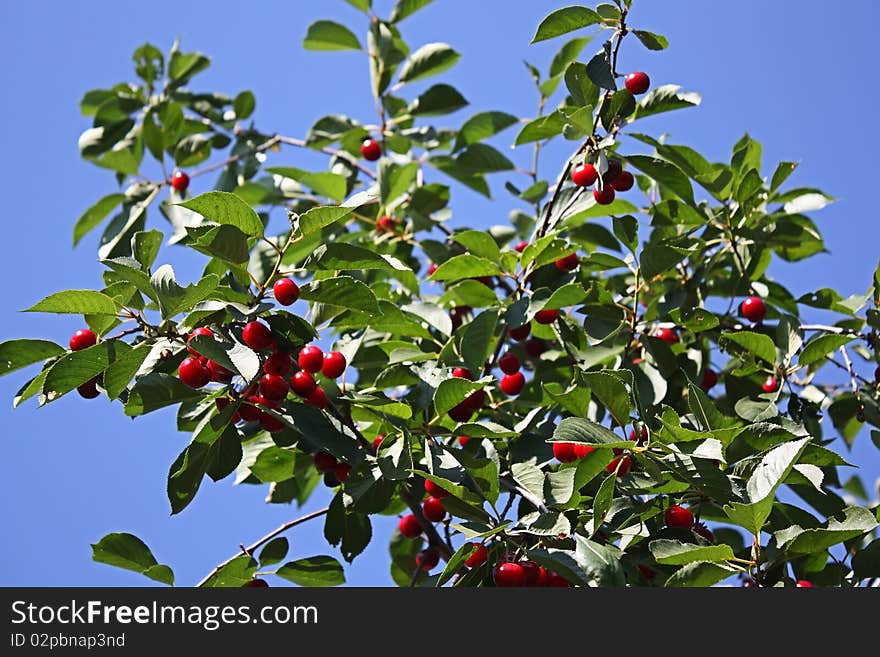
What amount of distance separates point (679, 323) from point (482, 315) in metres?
0.71

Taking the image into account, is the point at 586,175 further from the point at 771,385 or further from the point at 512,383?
the point at 771,385

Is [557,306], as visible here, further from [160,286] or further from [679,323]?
[160,286]

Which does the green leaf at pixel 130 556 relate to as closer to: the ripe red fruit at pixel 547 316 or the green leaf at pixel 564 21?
the ripe red fruit at pixel 547 316

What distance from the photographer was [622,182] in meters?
3.07

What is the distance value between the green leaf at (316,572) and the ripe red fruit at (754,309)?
1.77 metres

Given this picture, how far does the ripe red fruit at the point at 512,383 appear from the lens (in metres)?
3.52

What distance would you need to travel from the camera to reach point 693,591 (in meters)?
2.14

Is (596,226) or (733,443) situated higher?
(596,226)

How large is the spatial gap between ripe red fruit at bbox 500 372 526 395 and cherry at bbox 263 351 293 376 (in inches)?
43.0

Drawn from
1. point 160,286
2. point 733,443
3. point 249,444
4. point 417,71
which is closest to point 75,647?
point 160,286

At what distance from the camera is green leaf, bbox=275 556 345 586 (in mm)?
3008

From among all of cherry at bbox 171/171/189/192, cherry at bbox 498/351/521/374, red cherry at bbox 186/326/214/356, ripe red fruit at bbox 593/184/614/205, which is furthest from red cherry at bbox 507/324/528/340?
cherry at bbox 171/171/189/192

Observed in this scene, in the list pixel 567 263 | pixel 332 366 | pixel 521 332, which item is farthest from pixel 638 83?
pixel 332 366

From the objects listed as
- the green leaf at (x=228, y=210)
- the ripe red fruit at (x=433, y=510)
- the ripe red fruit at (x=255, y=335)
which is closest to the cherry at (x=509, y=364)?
the ripe red fruit at (x=433, y=510)
